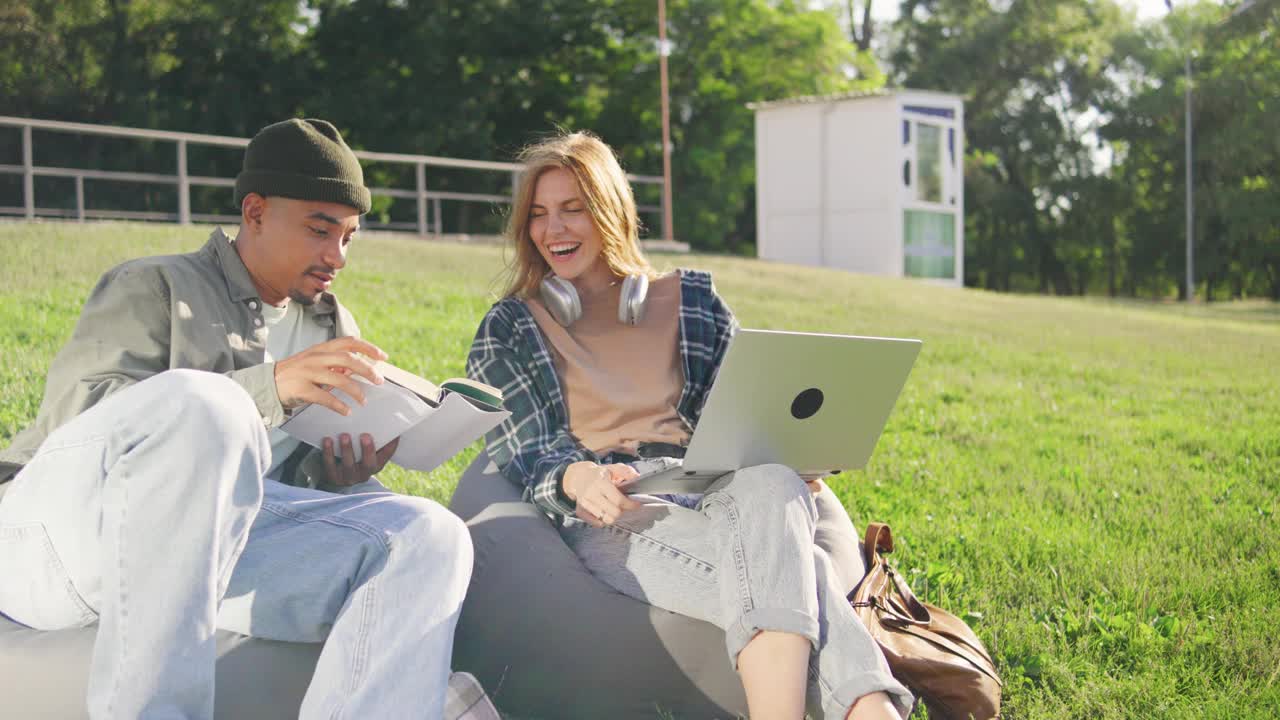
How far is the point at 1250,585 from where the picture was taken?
428 centimetres

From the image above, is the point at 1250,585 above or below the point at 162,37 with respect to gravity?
below

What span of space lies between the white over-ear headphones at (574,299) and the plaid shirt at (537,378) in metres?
0.10

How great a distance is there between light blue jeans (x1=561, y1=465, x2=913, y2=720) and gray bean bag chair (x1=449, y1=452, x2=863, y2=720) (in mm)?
79

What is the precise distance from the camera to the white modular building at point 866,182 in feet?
76.7

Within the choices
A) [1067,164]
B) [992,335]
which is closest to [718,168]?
[1067,164]

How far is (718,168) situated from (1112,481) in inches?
1047

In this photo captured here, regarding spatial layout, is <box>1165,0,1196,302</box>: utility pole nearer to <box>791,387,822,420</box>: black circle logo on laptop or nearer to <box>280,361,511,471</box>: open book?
<box>791,387,822,420</box>: black circle logo on laptop

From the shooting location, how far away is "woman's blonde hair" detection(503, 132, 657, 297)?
371cm

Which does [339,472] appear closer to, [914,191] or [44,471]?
[44,471]

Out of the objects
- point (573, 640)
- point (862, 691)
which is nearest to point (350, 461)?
point (573, 640)

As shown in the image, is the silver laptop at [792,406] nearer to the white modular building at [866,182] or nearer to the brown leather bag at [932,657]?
the brown leather bag at [932,657]

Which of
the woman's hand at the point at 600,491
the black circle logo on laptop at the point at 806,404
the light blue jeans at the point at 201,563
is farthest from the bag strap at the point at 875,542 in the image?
the light blue jeans at the point at 201,563

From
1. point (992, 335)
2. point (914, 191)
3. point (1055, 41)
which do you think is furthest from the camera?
point (1055, 41)

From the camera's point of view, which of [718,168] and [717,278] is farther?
[718,168]
